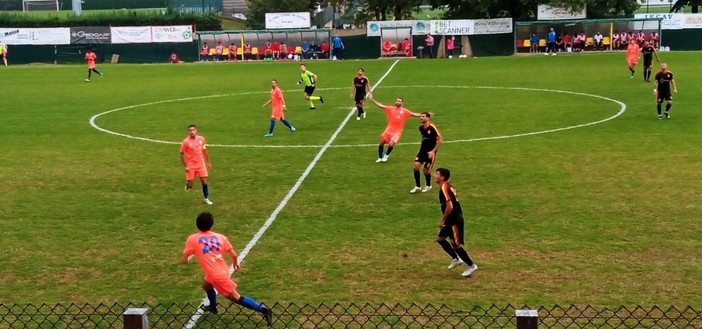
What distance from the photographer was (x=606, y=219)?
15461 mm

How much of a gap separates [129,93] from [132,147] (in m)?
18.9

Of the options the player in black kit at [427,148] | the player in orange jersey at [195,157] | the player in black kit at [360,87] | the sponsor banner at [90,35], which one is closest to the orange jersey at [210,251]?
the player in orange jersey at [195,157]

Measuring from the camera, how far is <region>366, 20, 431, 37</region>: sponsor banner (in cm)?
6812

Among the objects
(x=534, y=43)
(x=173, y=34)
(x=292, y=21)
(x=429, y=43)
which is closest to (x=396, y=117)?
(x=429, y=43)

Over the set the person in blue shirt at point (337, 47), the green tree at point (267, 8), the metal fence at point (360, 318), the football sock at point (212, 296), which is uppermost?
the green tree at point (267, 8)

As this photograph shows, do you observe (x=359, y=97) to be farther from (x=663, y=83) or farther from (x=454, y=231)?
(x=454, y=231)

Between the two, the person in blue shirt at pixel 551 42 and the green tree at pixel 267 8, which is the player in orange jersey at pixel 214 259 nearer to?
the person in blue shirt at pixel 551 42

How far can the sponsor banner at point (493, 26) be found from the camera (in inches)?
2702

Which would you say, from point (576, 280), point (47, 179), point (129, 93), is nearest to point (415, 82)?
point (129, 93)

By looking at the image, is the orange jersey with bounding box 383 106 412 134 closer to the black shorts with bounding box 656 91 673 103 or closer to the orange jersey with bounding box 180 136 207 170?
the orange jersey with bounding box 180 136 207 170

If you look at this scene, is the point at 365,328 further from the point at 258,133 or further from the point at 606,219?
the point at 258,133

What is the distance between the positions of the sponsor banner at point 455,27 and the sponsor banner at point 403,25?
0.72m

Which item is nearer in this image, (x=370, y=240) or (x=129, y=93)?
(x=370, y=240)

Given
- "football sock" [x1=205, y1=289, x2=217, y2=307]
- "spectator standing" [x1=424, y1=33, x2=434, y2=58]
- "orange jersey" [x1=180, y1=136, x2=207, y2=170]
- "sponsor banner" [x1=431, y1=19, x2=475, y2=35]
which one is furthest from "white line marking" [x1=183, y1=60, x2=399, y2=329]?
"sponsor banner" [x1=431, y1=19, x2=475, y2=35]
